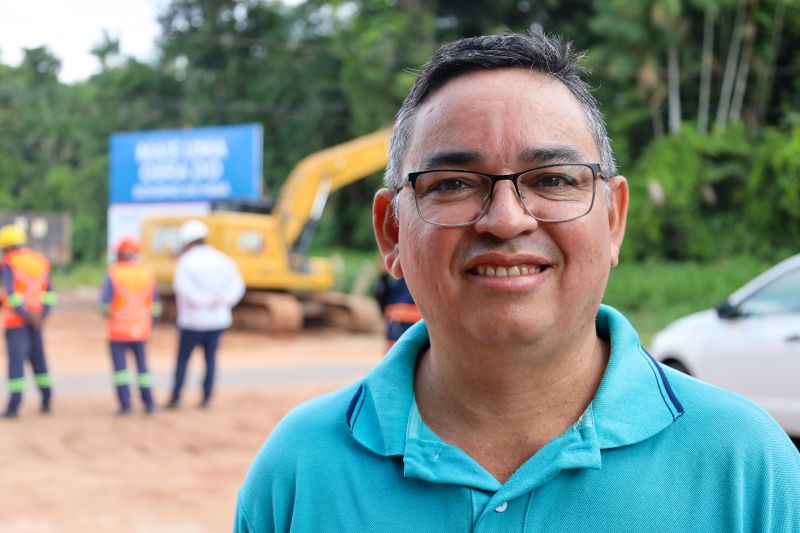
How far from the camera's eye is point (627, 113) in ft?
104

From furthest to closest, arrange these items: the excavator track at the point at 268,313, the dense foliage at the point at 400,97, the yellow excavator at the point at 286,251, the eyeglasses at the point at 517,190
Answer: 1. the dense foliage at the point at 400,97
2. the yellow excavator at the point at 286,251
3. the excavator track at the point at 268,313
4. the eyeglasses at the point at 517,190

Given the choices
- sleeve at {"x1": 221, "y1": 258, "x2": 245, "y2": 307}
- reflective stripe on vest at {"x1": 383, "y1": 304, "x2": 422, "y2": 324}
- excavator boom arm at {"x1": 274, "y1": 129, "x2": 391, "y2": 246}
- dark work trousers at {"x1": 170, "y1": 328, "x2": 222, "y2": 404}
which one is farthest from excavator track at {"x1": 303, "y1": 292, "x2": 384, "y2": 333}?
reflective stripe on vest at {"x1": 383, "y1": 304, "x2": 422, "y2": 324}

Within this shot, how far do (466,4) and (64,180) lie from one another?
29.3 metres

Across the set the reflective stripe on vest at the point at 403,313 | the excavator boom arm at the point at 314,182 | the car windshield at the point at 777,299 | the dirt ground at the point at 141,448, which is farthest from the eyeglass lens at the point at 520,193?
the excavator boom arm at the point at 314,182

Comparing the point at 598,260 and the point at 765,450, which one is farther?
the point at 598,260

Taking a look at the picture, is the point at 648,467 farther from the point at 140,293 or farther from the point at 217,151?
the point at 217,151

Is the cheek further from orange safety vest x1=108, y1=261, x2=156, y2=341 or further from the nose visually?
orange safety vest x1=108, y1=261, x2=156, y2=341

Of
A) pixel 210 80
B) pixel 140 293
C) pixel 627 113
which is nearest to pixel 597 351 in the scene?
pixel 140 293

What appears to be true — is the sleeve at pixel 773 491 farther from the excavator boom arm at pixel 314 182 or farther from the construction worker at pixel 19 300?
the excavator boom arm at pixel 314 182

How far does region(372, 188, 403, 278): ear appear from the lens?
182 centimetres

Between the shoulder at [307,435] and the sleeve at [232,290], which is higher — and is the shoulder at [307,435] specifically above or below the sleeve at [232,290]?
above

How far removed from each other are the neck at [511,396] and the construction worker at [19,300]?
30.2 ft

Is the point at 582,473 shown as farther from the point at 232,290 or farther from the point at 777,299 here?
the point at 232,290

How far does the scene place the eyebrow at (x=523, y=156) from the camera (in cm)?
155
